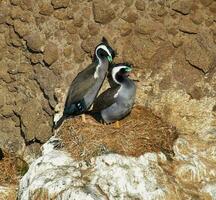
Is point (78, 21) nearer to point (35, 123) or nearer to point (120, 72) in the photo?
point (120, 72)

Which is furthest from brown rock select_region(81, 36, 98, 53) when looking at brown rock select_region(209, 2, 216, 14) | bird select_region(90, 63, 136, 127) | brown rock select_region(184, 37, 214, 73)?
brown rock select_region(209, 2, 216, 14)

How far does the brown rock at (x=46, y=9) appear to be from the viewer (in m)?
10.8

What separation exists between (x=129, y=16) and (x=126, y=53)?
1.79 feet

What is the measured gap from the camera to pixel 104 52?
1017cm

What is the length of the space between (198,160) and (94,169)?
4.69 ft

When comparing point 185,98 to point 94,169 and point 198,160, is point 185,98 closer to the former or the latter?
point 198,160

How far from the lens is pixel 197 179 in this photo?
9148 mm

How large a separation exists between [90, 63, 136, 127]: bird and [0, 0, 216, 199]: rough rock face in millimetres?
621

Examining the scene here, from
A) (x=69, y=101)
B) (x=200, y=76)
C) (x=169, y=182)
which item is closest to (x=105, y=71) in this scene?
(x=69, y=101)

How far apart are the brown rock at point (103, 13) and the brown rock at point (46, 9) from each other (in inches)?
28.3

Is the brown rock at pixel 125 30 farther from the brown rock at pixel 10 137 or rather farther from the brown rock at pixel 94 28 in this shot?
the brown rock at pixel 10 137

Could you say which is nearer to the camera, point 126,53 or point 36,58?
point 126,53

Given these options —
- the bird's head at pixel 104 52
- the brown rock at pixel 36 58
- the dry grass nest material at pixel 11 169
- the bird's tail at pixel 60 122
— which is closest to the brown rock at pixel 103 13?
the bird's head at pixel 104 52

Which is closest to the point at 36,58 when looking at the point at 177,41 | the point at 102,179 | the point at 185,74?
the point at 177,41
